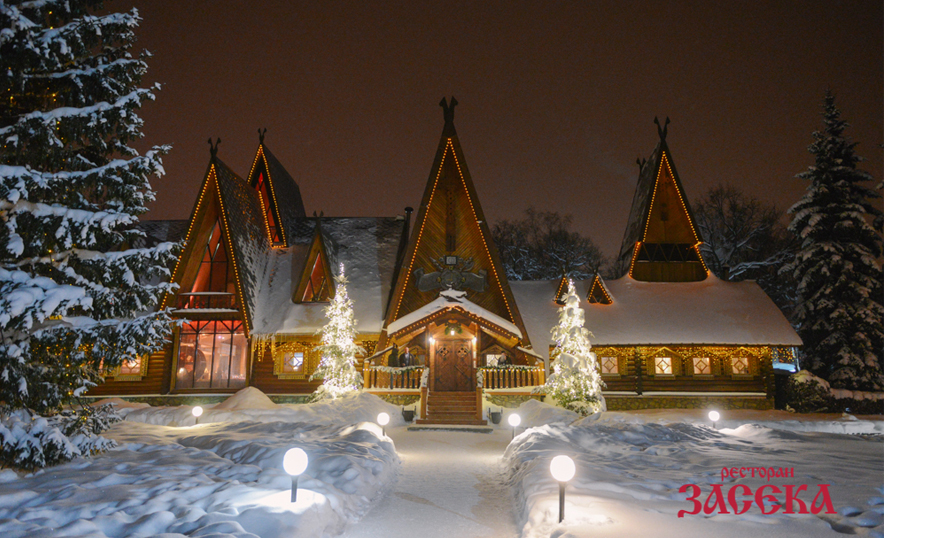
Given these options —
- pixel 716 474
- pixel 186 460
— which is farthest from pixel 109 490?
pixel 716 474

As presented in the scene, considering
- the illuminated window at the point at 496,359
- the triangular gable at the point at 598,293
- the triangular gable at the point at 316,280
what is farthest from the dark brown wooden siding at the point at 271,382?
the triangular gable at the point at 598,293

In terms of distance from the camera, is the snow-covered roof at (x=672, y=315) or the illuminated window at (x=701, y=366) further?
the illuminated window at (x=701, y=366)

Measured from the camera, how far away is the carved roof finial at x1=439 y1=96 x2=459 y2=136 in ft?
74.9

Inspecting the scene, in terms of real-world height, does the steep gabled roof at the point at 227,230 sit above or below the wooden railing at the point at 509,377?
above

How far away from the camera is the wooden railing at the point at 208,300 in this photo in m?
21.2

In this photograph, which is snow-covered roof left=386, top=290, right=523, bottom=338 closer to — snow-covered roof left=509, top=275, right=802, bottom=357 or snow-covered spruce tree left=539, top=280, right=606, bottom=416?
snow-covered roof left=509, top=275, right=802, bottom=357

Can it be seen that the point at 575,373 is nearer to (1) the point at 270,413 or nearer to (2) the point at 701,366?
(2) the point at 701,366

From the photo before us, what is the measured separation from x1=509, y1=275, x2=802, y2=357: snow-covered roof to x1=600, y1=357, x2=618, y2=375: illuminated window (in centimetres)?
180

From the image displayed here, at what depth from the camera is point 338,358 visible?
18359 millimetres

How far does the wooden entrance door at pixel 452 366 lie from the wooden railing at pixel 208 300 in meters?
9.00

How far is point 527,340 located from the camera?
20.6m

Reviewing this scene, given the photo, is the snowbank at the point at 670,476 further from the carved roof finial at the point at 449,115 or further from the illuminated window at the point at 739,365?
the carved roof finial at the point at 449,115

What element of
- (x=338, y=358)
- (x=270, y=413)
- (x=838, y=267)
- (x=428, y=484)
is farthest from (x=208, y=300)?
(x=838, y=267)

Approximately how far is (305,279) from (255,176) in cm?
761
